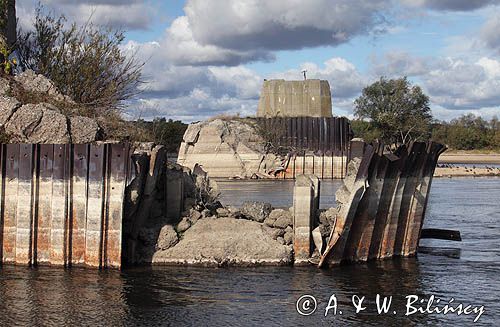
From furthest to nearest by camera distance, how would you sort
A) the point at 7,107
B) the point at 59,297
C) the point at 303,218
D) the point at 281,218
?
the point at 281,218, the point at 7,107, the point at 303,218, the point at 59,297

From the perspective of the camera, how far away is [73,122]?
1927cm

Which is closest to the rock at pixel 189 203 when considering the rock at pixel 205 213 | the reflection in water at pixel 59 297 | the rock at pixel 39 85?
the rock at pixel 205 213

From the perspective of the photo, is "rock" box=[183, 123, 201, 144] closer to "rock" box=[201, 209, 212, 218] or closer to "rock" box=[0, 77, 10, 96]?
"rock" box=[0, 77, 10, 96]

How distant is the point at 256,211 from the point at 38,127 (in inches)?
228

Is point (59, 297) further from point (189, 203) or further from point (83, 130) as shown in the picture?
point (189, 203)

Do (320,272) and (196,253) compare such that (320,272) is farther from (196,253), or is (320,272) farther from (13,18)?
(13,18)

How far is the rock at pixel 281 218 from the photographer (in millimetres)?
19469

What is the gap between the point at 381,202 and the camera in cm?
1938

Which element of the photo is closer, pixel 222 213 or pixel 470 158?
pixel 222 213

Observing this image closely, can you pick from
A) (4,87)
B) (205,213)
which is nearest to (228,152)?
(4,87)

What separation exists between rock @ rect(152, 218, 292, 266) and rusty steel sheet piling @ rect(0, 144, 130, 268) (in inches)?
68.4

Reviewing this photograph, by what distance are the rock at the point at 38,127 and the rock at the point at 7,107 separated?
15cm

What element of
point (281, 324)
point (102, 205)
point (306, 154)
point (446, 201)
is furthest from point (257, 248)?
point (306, 154)

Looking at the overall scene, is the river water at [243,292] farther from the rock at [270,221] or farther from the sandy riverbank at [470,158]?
the sandy riverbank at [470,158]
